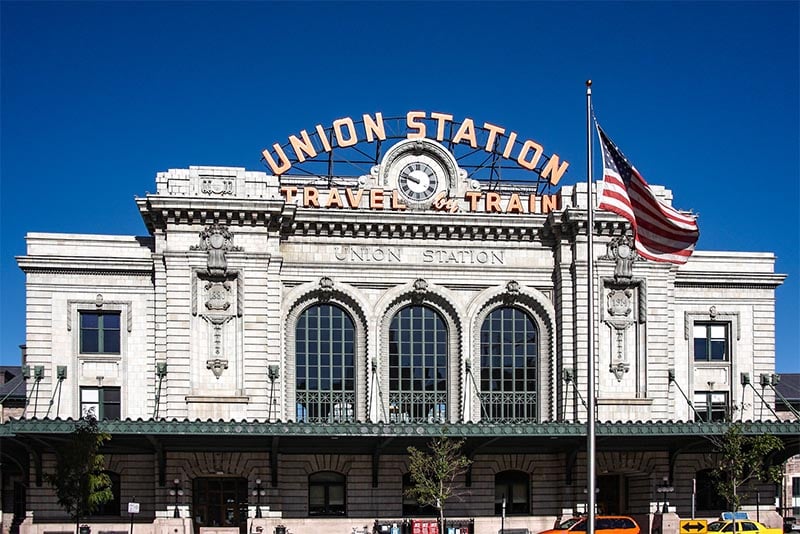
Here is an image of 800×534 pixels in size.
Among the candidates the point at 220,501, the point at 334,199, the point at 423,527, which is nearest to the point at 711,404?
the point at 423,527

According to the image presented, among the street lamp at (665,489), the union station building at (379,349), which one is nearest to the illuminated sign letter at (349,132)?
the union station building at (379,349)

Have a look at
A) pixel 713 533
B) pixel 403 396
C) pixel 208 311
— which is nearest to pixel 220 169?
pixel 208 311

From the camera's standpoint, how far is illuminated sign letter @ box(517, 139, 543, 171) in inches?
→ 2413

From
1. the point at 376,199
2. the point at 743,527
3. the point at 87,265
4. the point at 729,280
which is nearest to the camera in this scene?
the point at 743,527

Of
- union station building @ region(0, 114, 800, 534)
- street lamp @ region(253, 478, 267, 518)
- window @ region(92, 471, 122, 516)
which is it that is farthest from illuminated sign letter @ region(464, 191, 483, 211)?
window @ region(92, 471, 122, 516)

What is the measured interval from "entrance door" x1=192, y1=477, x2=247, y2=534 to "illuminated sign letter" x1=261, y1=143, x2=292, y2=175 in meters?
16.6

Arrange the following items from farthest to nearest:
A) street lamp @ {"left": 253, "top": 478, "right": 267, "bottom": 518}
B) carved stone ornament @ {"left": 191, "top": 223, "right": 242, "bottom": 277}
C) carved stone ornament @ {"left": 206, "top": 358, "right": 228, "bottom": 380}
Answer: carved stone ornament @ {"left": 191, "top": 223, "right": 242, "bottom": 277}
carved stone ornament @ {"left": 206, "top": 358, "right": 228, "bottom": 380}
street lamp @ {"left": 253, "top": 478, "right": 267, "bottom": 518}

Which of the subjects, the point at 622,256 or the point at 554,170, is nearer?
the point at 622,256

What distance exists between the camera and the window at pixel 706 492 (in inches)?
2276

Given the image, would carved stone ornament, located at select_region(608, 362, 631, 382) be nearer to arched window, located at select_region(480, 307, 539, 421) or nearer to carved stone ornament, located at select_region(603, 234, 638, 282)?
arched window, located at select_region(480, 307, 539, 421)

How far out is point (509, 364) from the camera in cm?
5762

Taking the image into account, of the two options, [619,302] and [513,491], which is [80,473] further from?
[619,302]

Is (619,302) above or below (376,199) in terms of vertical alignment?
below

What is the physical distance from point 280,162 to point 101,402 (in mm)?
16034
